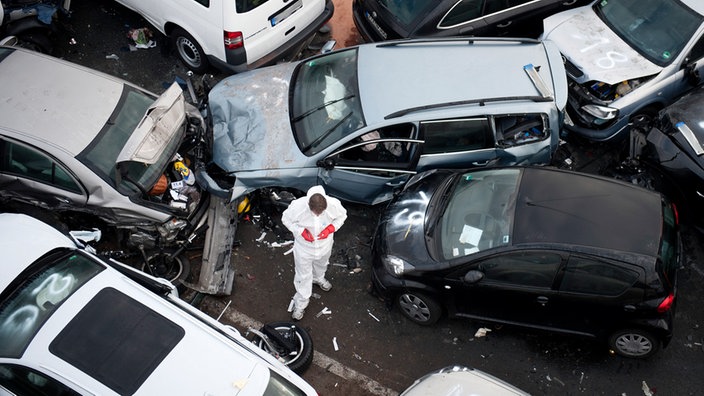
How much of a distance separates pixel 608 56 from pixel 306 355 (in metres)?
5.34

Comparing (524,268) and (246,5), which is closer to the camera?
(524,268)

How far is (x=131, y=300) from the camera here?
6148 mm

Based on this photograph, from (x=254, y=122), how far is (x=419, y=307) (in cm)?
284

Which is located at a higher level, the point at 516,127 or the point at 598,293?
the point at 516,127

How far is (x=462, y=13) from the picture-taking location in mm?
9188

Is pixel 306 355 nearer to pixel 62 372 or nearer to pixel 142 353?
pixel 142 353

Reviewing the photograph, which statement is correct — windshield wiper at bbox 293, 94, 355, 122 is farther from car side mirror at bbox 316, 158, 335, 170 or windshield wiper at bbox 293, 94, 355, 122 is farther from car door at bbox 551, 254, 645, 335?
car door at bbox 551, 254, 645, 335

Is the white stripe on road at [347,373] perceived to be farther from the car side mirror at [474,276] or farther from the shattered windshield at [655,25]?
the shattered windshield at [655,25]

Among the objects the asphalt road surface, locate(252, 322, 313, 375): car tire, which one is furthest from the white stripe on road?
locate(252, 322, 313, 375): car tire

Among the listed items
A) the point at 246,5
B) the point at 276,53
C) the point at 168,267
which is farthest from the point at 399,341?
the point at 246,5

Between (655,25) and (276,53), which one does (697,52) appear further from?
(276,53)

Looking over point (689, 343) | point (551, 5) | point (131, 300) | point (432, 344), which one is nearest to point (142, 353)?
point (131, 300)

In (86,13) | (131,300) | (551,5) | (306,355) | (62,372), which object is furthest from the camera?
(86,13)

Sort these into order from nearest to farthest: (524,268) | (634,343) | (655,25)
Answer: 1. (524,268)
2. (634,343)
3. (655,25)
